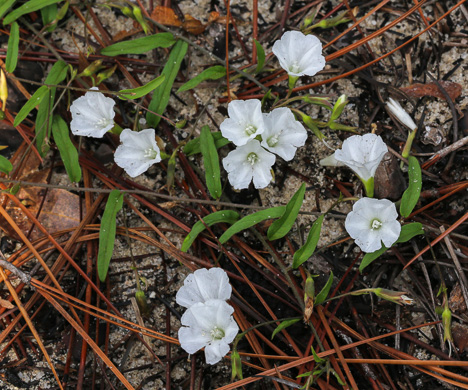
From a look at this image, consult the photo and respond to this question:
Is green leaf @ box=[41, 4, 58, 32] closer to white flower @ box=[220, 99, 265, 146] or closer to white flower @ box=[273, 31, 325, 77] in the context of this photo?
white flower @ box=[220, 99, 265, 146]

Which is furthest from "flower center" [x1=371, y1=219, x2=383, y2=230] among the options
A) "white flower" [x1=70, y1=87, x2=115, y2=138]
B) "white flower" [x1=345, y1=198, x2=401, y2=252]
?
"white flower" [x1=70, y1=87, x2=115, y2=138]

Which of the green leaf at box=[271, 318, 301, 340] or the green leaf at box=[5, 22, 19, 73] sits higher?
the green leaf at box=[5, 22, 19, 73]

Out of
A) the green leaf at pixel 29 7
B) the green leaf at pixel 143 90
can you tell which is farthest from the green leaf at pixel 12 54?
the green leaf at pixel 143 90

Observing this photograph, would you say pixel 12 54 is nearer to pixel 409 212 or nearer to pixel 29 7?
pixel 29 7

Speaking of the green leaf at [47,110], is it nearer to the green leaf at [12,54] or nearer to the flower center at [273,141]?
the green leaf at [12,54]

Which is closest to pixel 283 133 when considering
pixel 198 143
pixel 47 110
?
pixel 198 143

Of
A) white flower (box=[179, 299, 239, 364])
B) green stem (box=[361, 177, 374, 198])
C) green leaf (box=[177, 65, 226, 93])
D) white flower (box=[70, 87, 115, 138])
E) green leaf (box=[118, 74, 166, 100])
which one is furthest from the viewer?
green leaf (box=[177, 65, 226, 93])

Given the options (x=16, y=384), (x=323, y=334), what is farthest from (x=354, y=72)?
(x=16, y=384)
